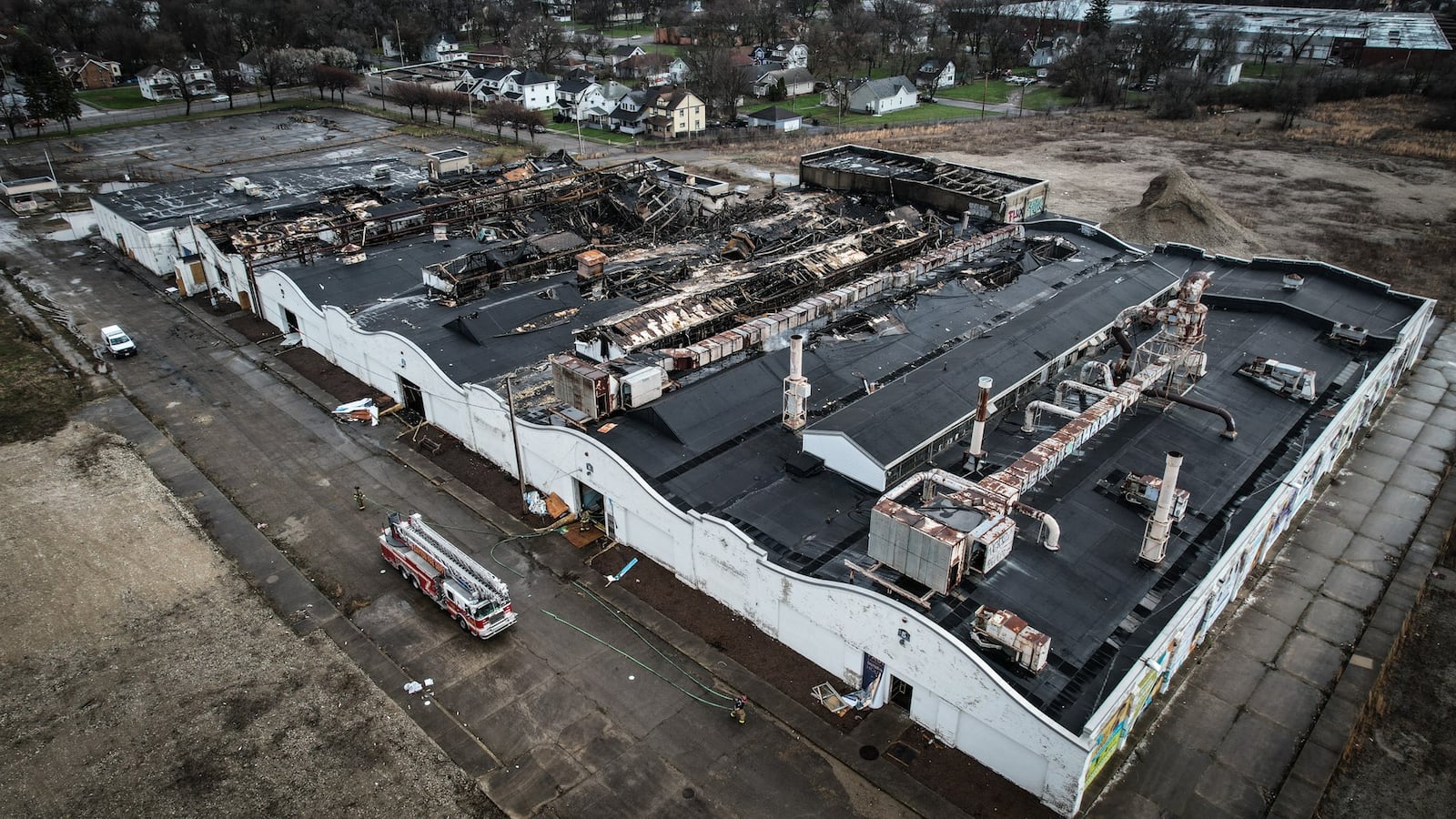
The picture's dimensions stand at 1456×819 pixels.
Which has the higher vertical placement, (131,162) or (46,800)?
(131,162)

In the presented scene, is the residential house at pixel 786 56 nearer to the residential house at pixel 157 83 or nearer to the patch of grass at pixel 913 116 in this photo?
the patch of grass at pixel 913 116

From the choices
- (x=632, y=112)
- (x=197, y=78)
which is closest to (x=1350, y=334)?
(x=632, y=112)

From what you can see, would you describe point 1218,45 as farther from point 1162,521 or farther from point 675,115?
point 1162,521

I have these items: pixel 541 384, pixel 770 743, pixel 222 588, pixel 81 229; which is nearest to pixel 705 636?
pixel 770 743

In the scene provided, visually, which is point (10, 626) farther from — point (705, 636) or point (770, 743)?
point (770, 743)

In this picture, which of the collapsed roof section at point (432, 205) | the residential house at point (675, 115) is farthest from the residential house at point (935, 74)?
the collapsed roof section at point (432, 205)
